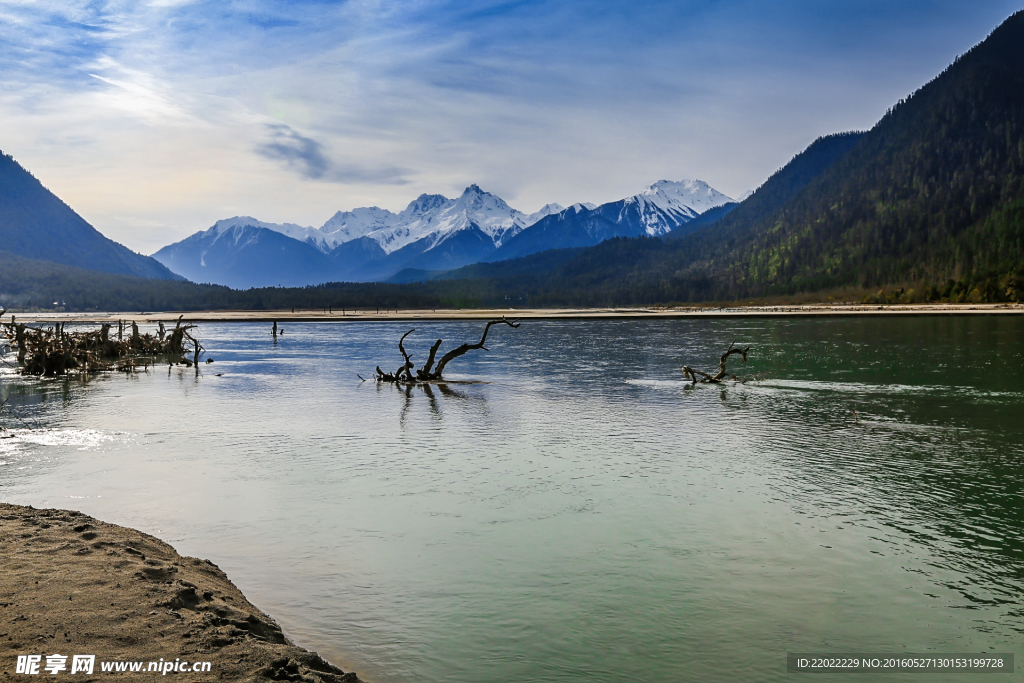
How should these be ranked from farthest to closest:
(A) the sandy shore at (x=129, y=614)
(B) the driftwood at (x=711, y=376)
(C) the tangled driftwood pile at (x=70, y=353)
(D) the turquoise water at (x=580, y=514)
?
(C) the tangled driftwood pile at (x=70, y=353), (B) the driftwood at (x=711, y=376), (D) the turquoise water at (x=580, y=514), (A) the sandy shore at (x=129, y=614)

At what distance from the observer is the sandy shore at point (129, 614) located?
7957mm

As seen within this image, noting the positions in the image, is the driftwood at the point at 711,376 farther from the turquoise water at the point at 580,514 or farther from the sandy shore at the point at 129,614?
the sandy shore at the point at 129,614

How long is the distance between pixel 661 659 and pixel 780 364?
4192 centimetres

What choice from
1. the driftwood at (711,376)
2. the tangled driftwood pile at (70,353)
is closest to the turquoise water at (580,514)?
the driftwood at (711,376)

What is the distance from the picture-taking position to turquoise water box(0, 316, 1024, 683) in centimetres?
1002

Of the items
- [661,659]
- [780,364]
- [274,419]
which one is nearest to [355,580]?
[661,659]

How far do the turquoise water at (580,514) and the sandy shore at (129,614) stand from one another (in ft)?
2.97

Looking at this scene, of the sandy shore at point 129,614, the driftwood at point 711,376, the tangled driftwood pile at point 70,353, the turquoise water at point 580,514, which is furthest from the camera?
the tangled driftwood pile at point 70,353

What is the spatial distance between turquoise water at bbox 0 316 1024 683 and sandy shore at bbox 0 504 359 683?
2.97 ft

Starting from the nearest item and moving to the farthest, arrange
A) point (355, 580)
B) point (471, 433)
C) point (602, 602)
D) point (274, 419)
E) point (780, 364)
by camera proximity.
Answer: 1. point (602, 602)
2. point (355, 580)
3. point (471, 433)
4. point (274, 419)
5. point (780, 364)

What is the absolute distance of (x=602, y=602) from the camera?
11133 mm

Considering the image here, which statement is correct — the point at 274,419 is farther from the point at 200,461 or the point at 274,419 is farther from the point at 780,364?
the point at 780,364

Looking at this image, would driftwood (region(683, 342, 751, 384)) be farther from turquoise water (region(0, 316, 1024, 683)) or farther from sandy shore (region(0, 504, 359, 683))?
sandy shore (region(0, 504, 359, 683))

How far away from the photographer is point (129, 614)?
9016 mm
